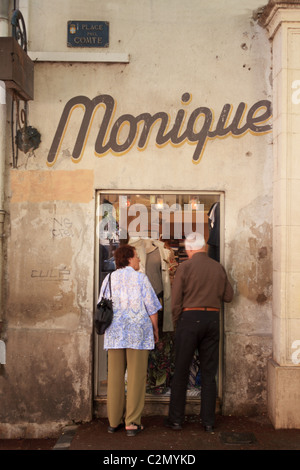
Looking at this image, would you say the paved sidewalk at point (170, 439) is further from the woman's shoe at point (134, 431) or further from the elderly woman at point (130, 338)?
the elderly woman at point (130, 338)

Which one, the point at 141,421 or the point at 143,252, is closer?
the point at 141,421

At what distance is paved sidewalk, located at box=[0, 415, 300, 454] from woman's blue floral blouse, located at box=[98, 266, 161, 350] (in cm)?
97

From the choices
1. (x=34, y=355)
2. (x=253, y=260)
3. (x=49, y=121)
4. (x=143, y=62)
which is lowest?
(x=34, y=355)

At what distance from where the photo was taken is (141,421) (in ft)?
17.2

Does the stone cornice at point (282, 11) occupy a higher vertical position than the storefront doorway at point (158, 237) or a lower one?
higher

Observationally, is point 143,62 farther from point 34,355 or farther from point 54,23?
point 34,355

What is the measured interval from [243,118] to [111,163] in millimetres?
1694

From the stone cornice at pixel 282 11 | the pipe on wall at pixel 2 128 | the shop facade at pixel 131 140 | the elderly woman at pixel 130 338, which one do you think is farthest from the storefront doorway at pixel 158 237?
the stone cornice at pixel 282 11

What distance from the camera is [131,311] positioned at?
15.7 feet

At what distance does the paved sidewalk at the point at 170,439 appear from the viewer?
4535 mm

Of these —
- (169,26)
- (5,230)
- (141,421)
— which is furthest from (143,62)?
(141,421)

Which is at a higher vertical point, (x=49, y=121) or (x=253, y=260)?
(x=49, y=121)

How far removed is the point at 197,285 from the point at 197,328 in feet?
1.53

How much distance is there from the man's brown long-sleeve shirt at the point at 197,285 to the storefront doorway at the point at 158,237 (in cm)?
61
